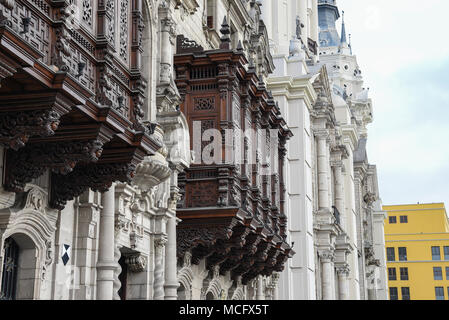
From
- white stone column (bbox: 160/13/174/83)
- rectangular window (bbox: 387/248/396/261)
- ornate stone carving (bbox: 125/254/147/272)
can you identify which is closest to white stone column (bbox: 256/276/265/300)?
ornate stone carving (bbox: 125/254/147/272)

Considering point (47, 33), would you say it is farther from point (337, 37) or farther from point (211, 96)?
point (337, 37)

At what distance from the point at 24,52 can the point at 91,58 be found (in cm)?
268

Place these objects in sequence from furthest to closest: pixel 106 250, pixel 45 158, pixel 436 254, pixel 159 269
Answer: pixel 436 254, pixel 159 269, pixel 106 250, pixel 45 158

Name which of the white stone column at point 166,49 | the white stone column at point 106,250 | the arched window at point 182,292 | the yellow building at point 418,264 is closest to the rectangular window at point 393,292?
the yellow building at point 418,264

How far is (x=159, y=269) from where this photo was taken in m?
17.6

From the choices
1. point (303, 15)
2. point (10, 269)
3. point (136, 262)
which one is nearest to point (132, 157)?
point (10, 269)

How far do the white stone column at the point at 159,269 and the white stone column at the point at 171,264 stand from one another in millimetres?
231

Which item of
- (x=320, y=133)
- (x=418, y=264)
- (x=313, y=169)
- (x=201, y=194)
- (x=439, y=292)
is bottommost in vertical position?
(x=201, y=194)

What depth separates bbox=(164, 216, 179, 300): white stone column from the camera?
17.9 metres

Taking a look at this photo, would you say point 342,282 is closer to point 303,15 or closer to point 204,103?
point 303,15

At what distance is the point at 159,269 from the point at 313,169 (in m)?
20.2

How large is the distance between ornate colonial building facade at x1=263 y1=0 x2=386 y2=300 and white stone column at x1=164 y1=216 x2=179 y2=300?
13.1 meters

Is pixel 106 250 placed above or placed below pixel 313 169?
below

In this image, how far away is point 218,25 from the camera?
2492cm
